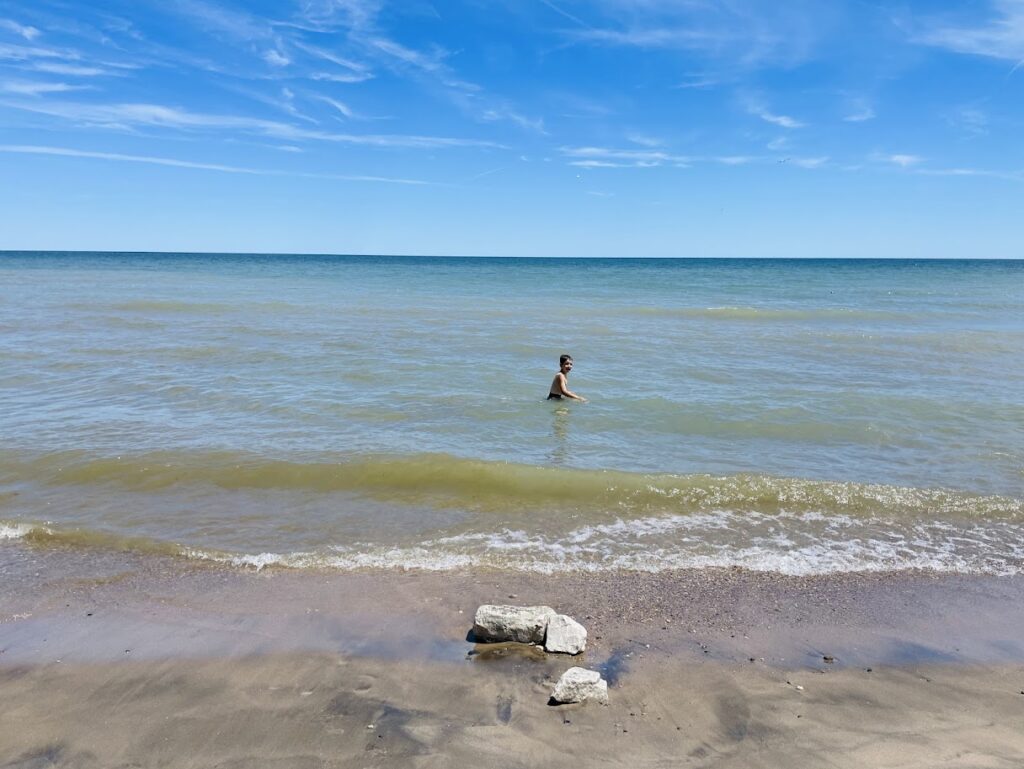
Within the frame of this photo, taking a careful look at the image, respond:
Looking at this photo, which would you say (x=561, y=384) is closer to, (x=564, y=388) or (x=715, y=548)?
(x=564, y=388)

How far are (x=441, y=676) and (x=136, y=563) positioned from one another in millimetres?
3571

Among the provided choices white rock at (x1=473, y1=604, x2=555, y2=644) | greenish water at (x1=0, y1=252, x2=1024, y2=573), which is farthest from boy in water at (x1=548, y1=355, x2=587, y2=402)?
white rock at (x1=473, y1=604, x2=555, y2=644)

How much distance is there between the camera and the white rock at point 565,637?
5.09 m

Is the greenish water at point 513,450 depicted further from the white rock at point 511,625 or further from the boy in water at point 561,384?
the white rock at point 511,625

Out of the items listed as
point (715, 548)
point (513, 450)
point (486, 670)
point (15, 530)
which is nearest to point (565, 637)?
point (486, 670)

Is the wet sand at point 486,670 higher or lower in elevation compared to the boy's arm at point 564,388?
lower

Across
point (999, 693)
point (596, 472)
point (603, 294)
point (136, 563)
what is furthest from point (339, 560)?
point (603, 294)

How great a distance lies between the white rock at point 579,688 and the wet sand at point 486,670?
0.09 metres

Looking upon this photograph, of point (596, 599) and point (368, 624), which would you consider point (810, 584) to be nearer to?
point (596, 599)

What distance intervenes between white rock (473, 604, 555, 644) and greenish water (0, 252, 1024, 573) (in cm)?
150

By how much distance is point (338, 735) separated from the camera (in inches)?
168

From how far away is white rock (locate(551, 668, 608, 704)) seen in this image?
452 centimetres

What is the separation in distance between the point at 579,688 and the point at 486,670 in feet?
2.33

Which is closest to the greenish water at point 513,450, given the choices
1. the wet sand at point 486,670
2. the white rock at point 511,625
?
the wet sand at point 486,670
